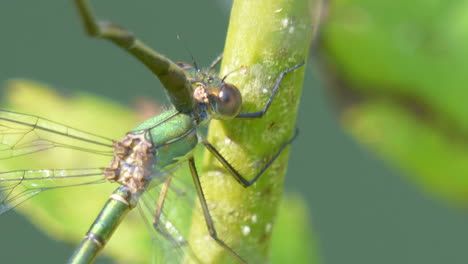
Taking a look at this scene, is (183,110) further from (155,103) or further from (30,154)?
(155,103)

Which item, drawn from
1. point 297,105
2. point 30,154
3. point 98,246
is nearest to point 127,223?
point 98,246

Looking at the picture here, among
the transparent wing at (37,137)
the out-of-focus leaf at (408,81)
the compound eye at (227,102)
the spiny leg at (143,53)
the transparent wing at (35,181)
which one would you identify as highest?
the spiny leg at (143,53)

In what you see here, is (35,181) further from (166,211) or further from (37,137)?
(166,211)

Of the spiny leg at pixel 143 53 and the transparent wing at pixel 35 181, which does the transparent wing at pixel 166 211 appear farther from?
the spiny leg at pixel 143 53

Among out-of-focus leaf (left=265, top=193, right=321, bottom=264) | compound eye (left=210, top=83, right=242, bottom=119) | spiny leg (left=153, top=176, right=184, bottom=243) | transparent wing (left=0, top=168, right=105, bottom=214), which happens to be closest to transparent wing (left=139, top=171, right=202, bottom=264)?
spiny leg (left=153, top=176, right=184, bottom=243)

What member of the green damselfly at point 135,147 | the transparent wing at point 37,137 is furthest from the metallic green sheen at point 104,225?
the transparent wing at point 37,137

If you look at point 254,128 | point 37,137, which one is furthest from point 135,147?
point 254,128

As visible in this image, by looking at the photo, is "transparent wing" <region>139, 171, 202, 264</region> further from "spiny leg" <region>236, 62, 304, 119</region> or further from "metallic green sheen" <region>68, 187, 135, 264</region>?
"spiny leg" <region>236, 62, 304, 119</region>
